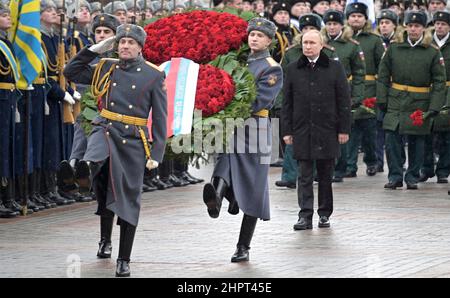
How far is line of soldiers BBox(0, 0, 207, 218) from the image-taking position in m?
15.9

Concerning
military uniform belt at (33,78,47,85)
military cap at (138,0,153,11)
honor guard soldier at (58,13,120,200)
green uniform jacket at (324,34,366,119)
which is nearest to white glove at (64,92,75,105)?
military uniform belt at (33,78,47,85)

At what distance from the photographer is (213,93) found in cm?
1206

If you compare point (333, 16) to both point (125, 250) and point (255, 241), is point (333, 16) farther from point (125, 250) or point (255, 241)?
point (125, 250)

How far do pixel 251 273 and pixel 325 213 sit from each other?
362 cm

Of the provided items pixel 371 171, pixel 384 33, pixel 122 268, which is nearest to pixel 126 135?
pixel 122 268

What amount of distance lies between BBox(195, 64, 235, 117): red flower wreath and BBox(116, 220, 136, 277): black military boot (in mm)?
1169

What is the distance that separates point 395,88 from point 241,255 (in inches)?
311

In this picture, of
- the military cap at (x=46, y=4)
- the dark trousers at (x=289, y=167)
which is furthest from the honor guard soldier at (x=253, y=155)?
the dark trousers at (x=289, y=167)

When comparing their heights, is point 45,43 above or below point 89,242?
above

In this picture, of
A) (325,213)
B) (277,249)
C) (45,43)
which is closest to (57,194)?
(45,43)

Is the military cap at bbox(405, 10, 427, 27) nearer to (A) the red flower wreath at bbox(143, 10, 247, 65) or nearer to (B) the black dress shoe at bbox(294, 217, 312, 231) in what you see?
(B) the black dress shoe at bbox(294, 217, 312, 231)

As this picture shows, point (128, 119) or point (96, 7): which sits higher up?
point (128, 119)
